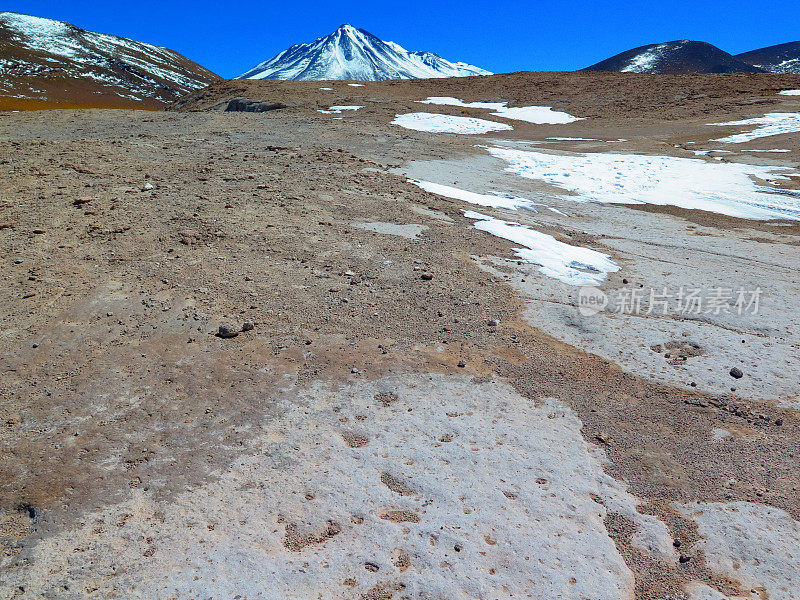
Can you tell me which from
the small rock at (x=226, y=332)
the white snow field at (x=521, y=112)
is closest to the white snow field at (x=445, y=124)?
the white snow field at (x=521, y=112)

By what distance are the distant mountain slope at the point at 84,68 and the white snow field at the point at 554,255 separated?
93048 millimetres

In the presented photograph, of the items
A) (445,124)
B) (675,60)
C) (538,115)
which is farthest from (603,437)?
(675,60)

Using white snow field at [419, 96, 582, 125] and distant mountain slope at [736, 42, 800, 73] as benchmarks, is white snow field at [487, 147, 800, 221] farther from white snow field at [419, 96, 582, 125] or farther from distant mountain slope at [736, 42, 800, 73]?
distant mountain slope at [736, 42, 800, 73]

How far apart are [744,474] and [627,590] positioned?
5.21 ft

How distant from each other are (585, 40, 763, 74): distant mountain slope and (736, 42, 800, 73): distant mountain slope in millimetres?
6787

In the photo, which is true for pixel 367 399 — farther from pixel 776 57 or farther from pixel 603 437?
pixel 776 57

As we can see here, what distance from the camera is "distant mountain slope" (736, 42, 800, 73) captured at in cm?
13344

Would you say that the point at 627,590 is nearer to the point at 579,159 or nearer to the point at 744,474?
the point at 744,474

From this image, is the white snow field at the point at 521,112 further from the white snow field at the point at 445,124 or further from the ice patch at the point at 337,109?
the ice patch at the point at 337,109

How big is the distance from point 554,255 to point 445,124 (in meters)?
17.6

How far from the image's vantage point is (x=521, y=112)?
28.8 metres

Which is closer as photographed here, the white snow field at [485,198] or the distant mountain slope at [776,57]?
the white snow field at [485,198]

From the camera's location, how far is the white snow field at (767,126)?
21.7 m

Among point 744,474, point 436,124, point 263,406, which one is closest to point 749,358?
point 744,474
